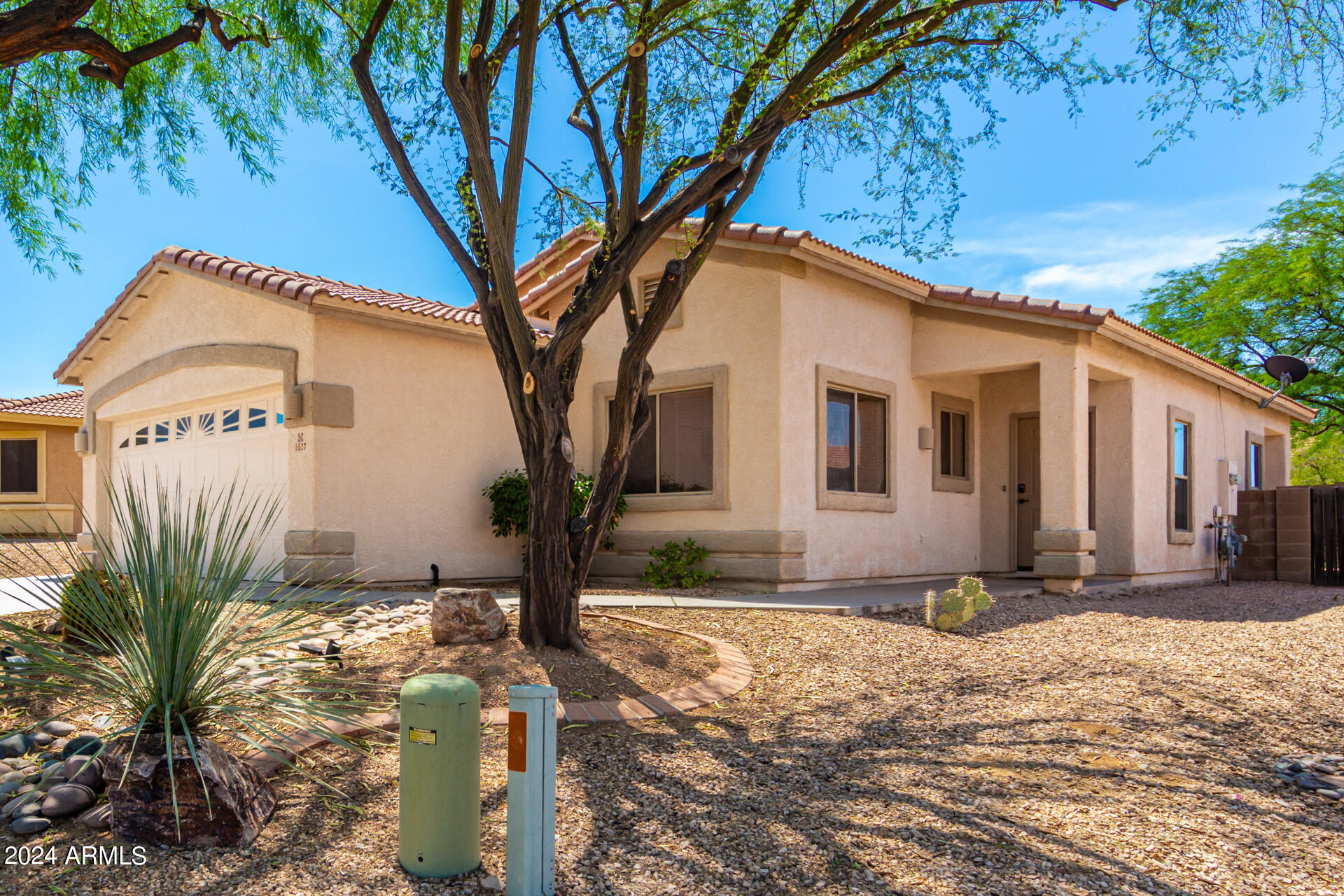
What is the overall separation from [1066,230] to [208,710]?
18.5m

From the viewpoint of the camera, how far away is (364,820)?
3.40 metres

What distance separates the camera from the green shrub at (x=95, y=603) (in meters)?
3.42

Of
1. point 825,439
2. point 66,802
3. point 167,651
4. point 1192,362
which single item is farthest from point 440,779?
point 1192,362

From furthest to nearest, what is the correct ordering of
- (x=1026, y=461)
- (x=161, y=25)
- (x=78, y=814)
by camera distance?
(x=1026, y=461) → (x=161, y=25) → (x=78, y=814)

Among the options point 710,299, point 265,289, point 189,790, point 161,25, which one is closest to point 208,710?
point 189,790

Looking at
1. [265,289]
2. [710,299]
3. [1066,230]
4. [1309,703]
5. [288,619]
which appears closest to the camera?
[288,619]

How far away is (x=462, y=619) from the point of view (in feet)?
19.0

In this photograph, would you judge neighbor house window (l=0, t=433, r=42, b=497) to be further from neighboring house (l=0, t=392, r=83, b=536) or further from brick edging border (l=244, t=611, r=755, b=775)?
brick edging border (l=244, t=611, r=755, b=775)

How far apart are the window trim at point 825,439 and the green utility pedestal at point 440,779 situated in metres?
7.43

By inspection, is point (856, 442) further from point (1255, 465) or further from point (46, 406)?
point (46, 406)

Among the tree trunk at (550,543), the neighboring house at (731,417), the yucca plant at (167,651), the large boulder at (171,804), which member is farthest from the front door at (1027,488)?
the large boulder at (171,804)

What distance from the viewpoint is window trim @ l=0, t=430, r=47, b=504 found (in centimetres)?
1927

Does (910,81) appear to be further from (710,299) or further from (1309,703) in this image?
(1309,703)

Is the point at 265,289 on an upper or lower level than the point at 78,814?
upper
